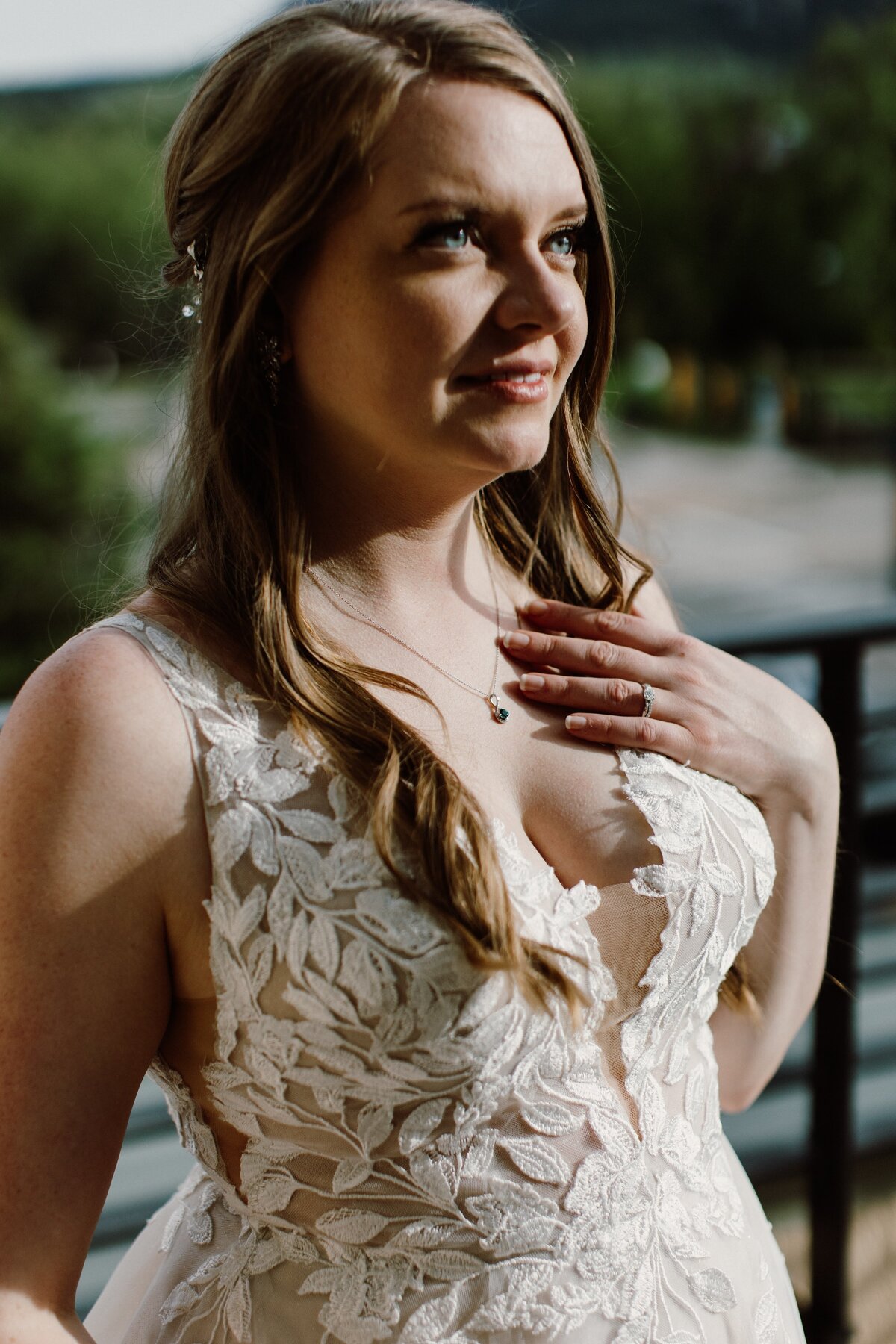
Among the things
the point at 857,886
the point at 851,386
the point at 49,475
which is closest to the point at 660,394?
the point at 851,386

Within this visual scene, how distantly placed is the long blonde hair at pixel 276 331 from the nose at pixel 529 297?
15 cm

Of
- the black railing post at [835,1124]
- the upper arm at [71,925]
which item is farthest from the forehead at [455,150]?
the black railing post at [835,1124]

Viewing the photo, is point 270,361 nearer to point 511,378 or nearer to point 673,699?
point 511,378

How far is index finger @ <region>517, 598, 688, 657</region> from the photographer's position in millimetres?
1318

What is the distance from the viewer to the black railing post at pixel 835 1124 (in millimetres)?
2160

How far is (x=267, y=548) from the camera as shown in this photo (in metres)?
1.13

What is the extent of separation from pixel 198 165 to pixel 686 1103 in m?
0.97

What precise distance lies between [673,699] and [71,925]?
612 millimetres

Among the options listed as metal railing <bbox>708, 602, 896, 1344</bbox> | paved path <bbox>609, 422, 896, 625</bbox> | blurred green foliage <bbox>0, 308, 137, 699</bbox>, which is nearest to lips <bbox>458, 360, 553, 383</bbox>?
metal railing <bbox>708, 602, 896, 1344</bbox>

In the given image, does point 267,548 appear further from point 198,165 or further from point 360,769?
point 198,165

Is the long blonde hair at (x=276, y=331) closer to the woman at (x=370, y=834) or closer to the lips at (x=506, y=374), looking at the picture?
the woman at (x=370, y=834)

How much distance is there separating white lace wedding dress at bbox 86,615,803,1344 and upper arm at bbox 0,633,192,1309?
50 millimetres

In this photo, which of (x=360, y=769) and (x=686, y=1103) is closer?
(x=360, y=769)

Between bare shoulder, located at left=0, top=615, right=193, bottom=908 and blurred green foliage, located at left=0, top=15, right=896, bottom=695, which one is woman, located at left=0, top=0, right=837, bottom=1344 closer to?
bare shoulder, located at left=0, top=615, right=193, bottom=908
